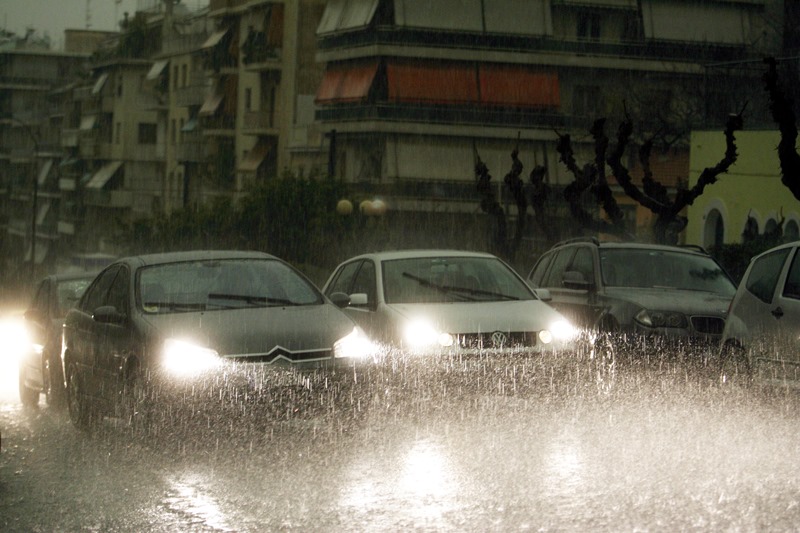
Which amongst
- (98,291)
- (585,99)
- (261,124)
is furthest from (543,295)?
(261,124)

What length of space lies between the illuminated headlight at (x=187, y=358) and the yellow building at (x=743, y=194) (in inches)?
971

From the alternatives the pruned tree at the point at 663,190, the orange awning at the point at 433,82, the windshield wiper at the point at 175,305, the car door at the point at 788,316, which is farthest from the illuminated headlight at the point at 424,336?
the orange awning at the point at 433,82

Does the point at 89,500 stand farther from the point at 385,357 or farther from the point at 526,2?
the point at 526,2

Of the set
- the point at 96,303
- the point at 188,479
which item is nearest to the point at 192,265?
the point at 96,303

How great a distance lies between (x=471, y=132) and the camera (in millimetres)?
65625

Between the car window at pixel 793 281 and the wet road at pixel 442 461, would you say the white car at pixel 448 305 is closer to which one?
the wet road at pixel 442 461

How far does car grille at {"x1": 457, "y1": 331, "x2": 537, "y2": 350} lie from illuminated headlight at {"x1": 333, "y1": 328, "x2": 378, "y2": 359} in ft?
5.73

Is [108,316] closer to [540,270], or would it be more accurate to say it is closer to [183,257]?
[183,257]

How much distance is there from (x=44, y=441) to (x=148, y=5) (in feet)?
348

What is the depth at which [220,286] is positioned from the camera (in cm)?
1236

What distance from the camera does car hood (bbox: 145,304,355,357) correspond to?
11023mm

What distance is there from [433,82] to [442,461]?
56654 millimetres

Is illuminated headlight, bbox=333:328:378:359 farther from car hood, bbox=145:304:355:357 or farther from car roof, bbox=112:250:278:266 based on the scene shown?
car roof, bbox=112:250:278:266

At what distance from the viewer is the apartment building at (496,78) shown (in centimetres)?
6525
